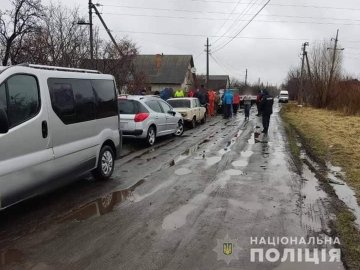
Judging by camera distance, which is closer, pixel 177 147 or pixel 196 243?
pixel 196 243

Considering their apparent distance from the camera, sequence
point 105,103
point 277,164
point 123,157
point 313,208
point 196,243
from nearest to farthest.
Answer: point 196,243 → point 313,208 → point 105,103 → point 277,164 → point 123,157

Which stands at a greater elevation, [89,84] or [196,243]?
[89,84]

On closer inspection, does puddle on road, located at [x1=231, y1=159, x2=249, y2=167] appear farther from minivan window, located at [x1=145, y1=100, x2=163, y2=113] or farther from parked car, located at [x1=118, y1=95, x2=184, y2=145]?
minivan window, located at [x1=145, y1=100, x2=163, y2=113]

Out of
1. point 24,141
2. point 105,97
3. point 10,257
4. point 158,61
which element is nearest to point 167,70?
point 158,61

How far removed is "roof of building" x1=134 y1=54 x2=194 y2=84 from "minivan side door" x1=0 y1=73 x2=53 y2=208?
50047mm

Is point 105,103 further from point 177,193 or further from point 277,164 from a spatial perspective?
point 277,164

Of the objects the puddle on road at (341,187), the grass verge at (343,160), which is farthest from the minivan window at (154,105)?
the puddle on road at (341,187)

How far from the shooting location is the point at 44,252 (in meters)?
4.80

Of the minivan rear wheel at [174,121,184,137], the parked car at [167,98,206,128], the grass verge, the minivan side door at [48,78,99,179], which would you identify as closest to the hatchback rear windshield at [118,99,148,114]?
the minivan rear wheel at [174,121,184,137]

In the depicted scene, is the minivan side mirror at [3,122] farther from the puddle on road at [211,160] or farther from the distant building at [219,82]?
the distant building at [219,82]

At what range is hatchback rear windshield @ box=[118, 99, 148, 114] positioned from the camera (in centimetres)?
1322

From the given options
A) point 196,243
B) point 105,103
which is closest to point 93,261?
point 196,243

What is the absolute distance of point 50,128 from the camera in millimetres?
6391

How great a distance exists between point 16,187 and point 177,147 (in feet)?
26.8
